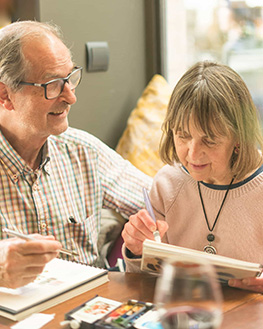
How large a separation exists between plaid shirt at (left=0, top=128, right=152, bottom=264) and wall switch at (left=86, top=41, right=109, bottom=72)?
72 centimetres

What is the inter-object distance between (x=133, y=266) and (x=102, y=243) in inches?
25.3

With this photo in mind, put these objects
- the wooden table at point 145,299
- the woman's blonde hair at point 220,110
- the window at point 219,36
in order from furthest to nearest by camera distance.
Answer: the window at point 219,36
the woman's blonde hair at point 220,110
the wooden table at point 145,299

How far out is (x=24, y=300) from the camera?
1263 mm

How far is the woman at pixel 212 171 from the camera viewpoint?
147 centimetres

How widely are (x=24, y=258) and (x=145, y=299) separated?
310mm

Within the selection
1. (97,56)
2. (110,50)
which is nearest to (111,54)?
(110,50)

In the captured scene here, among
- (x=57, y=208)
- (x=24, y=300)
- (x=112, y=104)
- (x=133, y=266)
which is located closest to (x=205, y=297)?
(x=24, y=300)

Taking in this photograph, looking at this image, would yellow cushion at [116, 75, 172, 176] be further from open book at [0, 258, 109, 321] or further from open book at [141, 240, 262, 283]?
open book at [141, 240, 262, 283]

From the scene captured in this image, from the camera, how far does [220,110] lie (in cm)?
147

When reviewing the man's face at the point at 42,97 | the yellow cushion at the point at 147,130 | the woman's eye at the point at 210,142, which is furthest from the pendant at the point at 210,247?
the yellow cushion at the point at 147,130

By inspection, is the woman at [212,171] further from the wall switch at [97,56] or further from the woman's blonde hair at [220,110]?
the wall switch at [97,56]

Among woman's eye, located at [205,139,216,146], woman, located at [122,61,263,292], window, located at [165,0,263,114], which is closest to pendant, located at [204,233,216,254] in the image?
woman, located at [122,61,263,292]

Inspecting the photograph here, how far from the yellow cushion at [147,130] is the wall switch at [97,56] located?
0.93 feet

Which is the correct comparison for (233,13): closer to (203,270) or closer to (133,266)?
(133,266)
